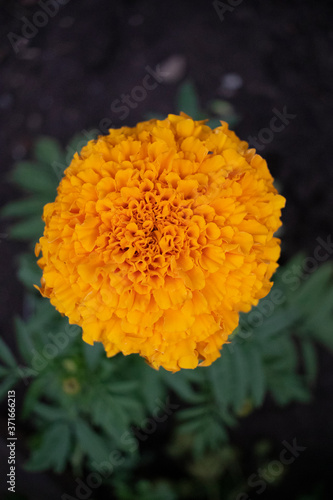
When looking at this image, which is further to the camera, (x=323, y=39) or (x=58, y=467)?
(x=323, y=39)

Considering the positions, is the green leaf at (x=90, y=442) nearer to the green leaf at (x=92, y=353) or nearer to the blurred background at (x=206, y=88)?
the green leaf at (x=92, y=353)

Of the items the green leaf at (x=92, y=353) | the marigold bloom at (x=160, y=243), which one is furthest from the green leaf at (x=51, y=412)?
the marigold bloom at (x=160, y=243)

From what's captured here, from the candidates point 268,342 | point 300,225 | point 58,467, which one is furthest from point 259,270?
point 300,225

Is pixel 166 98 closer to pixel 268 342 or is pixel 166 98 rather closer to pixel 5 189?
pixel 5 189

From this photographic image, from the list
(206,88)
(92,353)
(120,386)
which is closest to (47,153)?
(92,353)

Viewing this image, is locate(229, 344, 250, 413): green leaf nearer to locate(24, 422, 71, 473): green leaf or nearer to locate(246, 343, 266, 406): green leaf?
locate(246, 343, 266, 406): green leaf
